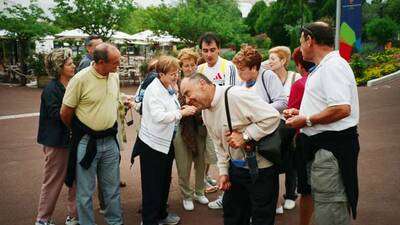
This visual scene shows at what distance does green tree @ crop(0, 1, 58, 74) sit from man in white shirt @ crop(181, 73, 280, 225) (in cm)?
1900

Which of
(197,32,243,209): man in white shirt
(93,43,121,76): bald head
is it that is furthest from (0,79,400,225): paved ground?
(93,43,121,76): bald head

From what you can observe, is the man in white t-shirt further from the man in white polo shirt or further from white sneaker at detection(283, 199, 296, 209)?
the man in white polo shirt

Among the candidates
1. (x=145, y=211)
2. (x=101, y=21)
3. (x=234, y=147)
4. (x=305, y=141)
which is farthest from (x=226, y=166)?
(x=101, y=21)

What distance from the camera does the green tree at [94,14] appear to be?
20.4 metres

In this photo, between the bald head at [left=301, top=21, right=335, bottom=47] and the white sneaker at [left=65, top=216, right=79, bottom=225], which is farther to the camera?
the white sneaker at [left=65, top=216, right=79, bottom=225]

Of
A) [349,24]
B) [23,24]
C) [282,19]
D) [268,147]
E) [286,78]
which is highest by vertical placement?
[282,19]

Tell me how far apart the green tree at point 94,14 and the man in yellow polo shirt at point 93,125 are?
17.6m

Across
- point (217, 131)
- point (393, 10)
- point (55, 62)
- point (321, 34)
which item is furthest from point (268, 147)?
point (393, 10)

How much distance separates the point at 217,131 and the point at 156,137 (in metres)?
1.05

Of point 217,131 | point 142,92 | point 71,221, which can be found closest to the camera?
point 217,131

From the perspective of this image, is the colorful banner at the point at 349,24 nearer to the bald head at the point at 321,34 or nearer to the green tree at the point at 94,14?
the bald head at the point at 321,34

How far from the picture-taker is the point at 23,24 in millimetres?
19578

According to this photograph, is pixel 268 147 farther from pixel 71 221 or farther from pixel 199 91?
pixel 71 221

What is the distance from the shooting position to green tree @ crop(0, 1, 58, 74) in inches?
764
